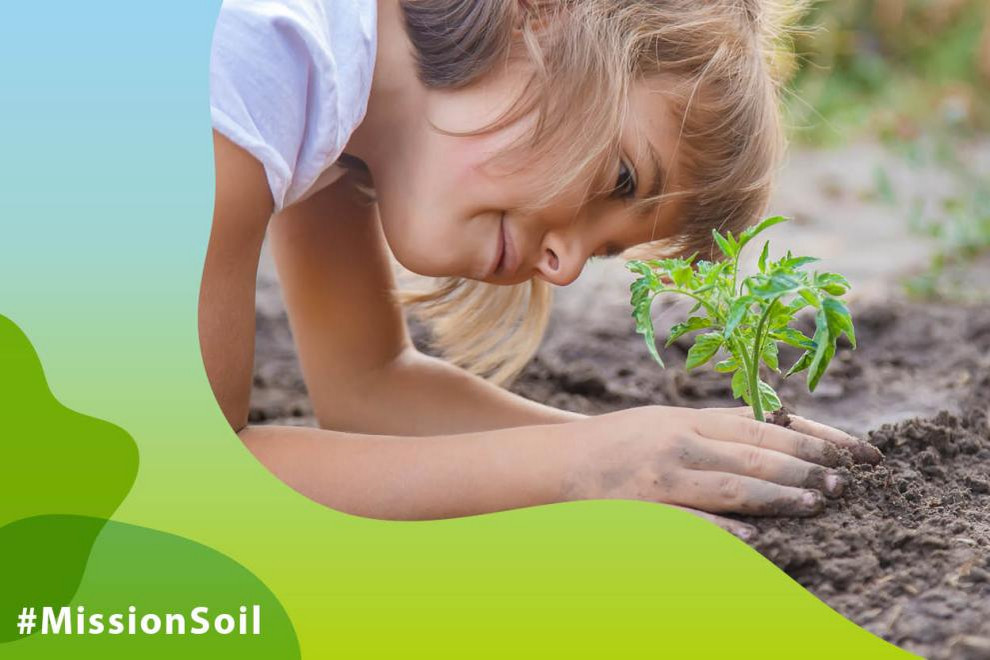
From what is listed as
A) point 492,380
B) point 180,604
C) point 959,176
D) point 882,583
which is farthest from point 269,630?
point 959,176

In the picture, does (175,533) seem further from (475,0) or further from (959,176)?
(959,176)

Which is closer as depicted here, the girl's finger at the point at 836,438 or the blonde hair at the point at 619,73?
the girl's finger at the point at 836,438

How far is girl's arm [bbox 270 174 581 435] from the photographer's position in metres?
2.23

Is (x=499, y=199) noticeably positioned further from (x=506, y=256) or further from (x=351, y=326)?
(x=351, y=326)

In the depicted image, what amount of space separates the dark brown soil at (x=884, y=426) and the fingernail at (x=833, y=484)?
2 cm

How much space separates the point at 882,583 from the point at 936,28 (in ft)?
19.0

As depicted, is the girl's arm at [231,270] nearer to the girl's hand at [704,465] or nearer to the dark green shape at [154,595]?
the dark green shape at [154,595]

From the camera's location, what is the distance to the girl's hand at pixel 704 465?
1446mm

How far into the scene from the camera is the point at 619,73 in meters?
1.71

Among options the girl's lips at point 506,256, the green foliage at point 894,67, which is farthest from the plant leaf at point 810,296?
the green foliage at point 894,67

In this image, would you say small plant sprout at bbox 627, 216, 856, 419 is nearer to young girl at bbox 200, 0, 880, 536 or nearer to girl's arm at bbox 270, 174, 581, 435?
young girl at bbox 200, 0, 880, 536

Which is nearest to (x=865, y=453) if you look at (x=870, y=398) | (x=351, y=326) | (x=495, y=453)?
(x=495, y=453)

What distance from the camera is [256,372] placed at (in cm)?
289

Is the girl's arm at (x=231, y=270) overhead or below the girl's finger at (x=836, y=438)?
overhead
